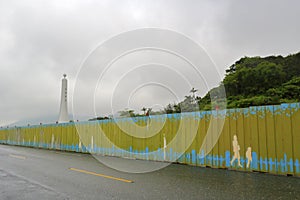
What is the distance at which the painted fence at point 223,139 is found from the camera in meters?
7.52

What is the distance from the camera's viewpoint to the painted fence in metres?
7.52

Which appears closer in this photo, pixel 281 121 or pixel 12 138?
pixel 281 121

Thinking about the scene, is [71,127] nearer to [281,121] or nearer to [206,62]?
[206,62]

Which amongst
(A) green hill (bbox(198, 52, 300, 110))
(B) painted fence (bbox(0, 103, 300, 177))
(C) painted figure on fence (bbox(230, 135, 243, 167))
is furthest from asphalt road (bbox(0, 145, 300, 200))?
(A) green hill (bbox(198, 52, 300, 110))

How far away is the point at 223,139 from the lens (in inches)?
354

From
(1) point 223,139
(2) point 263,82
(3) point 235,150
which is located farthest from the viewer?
(2) point 263,82

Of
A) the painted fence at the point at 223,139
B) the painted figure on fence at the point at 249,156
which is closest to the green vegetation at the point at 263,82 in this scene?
the painted fence at the point at 223,139

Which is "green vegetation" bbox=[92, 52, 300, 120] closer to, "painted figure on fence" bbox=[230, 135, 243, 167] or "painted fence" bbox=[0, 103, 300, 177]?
"painted fence" bbox=[0, 103, 300, 177]

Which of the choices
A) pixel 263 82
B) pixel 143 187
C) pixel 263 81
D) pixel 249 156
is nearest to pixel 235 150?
pixel 249 156

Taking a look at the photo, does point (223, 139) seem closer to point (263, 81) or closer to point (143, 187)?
point (143, 187)

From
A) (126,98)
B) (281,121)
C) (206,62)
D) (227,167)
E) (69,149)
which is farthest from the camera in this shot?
(69,149)

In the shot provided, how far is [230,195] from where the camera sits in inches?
196

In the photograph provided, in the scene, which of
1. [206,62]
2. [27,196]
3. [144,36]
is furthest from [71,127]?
[27,196]

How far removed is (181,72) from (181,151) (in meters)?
3.25
